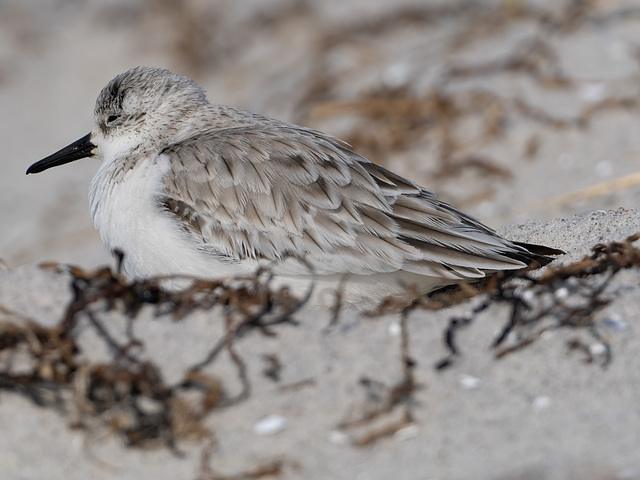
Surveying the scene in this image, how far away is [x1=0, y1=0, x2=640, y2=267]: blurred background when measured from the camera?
21.7ft

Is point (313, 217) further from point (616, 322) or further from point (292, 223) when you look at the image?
point (616, 322)

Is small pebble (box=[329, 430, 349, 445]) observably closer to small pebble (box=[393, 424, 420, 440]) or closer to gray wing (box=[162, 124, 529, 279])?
small pebble (box=[393, 424, 420, 440])

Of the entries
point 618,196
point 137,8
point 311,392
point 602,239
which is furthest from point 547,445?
point 137,8

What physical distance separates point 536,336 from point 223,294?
1.05 meters

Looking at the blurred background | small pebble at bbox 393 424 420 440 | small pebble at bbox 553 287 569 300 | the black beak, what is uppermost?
the blurred background

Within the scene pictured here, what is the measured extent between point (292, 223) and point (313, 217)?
0.09 m

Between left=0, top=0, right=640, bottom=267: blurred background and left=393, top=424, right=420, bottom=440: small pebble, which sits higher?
left=0, top=0, right=640, bottom=267: blurred background

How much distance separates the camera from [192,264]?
3.57 meters

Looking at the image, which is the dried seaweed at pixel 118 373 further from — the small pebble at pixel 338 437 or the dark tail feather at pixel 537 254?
the dark tail feather at pixel 537 254

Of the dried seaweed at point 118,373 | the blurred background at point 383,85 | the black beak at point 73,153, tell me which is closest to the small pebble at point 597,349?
the dried seaweed at point 118,373

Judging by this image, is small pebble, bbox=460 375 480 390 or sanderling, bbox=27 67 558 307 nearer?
small pebble, bbox=460 375 480 390

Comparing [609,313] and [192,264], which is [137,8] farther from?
[609,313]

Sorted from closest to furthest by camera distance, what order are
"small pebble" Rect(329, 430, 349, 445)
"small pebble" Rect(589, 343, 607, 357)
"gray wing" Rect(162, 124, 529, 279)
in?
"small pebble" Rect(329, 430, 349, 445) → "small pebble" Rect(589, 343, 607, 357) → "gray wing" Rect(162, 124, 529, 279)

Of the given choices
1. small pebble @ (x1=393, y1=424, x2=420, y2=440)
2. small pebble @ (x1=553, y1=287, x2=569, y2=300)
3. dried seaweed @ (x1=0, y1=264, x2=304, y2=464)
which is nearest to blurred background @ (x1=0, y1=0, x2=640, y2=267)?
small pebble @ (x1=553, y1=287, x2=569, y2=300)
